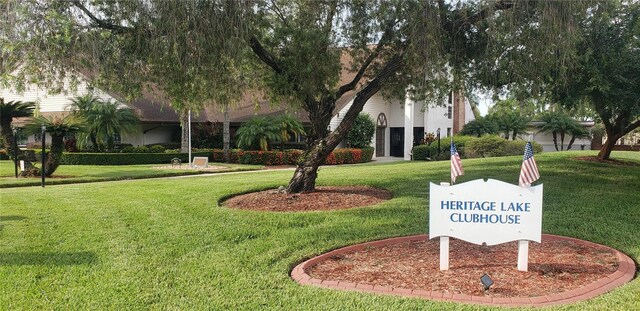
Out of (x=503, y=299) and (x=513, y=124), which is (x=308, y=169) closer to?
(x=503, y=299)

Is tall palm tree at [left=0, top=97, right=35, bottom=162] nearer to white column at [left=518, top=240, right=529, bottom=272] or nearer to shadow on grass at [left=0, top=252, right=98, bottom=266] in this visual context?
shadow on grass at [left=0, top=252, right=98, bottom=266]

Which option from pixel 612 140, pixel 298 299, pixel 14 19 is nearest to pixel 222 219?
pixel 298 299

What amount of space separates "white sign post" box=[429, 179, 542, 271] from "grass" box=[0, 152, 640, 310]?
988mm

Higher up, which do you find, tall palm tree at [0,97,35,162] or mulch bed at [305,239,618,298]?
tall palm tree at [0,97,35,162]

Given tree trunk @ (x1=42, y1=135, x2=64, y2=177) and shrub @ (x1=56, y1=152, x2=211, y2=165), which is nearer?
tree trunk @ (x1=42, y1=135, x2=64, y2=177)

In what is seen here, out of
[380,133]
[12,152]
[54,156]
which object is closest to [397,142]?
[380,133]

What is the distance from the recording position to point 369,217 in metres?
8.19

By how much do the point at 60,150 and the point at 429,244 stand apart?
1473cm

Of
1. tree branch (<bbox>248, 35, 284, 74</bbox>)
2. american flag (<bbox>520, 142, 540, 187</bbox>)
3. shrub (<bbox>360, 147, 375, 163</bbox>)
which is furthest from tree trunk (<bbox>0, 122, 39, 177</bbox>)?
american flag (<bbox>520, 142, 540, 187</bbox>)

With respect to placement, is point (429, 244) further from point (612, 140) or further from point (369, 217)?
point (612, 140)

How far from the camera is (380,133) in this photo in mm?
32906

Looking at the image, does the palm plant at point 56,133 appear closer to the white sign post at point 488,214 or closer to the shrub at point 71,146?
the shrub at point 71,146

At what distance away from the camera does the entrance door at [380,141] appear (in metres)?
32.6

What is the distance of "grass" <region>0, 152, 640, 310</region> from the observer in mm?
4699
